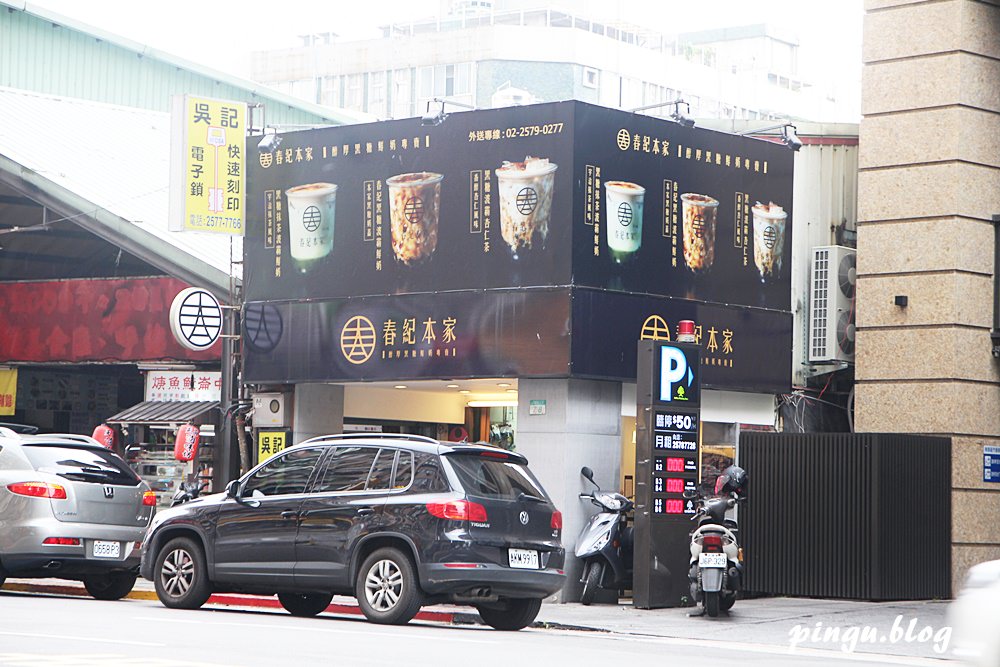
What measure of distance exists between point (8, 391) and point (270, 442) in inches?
Answer: 291

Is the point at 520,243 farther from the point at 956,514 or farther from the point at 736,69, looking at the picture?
the point at 736,69

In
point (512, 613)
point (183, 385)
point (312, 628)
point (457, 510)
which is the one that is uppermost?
point (183, 385)

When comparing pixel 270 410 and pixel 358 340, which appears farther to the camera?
pixel 270 410

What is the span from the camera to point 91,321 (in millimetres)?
25672

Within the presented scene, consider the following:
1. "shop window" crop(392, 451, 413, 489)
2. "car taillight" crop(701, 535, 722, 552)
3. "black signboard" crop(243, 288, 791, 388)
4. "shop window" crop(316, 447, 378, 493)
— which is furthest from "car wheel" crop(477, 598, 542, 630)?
"black signboard" crop(243, 288, 791, 388)

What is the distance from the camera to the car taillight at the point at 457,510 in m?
14.3

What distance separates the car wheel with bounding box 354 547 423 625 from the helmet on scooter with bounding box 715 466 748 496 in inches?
179

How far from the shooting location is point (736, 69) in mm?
89438

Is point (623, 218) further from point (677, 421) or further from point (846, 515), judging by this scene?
point (846, 515)

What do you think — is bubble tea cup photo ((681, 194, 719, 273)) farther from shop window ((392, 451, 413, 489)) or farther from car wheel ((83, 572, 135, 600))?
car wheel ((83, 572, 135, 600))

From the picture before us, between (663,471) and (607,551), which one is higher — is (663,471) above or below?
above

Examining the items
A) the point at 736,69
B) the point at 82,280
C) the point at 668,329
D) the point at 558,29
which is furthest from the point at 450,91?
the point at 668,329

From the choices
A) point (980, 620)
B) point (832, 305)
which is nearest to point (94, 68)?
point (832, 305)

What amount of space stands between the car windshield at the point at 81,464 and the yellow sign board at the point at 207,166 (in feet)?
16.1
